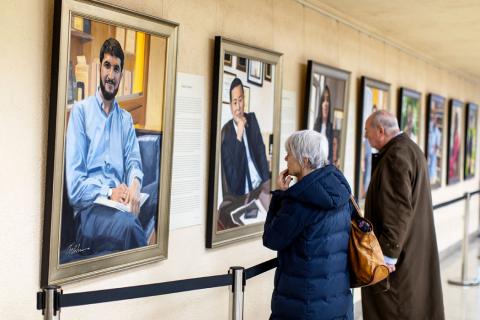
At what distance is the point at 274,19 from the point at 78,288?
10.7 ft

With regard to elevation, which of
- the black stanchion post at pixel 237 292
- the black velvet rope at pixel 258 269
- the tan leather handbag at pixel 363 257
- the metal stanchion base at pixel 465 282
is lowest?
the metal stanchion base at pixel 465 282

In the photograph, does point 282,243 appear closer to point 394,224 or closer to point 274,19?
point 394,224

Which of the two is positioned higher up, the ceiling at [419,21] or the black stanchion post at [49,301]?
the ceiling at [419,21]

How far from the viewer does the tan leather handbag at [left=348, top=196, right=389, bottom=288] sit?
13.1 feet

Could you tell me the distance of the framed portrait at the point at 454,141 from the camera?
13.0 m

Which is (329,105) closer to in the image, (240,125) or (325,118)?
(325,118)

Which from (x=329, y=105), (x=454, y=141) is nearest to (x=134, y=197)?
(x=329, y=105)

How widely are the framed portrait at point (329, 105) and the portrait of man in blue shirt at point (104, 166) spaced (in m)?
2.92

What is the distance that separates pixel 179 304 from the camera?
4957 millimetres

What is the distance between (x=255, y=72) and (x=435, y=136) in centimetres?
722

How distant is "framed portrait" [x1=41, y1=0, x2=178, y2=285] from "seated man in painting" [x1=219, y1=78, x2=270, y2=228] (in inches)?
33.8

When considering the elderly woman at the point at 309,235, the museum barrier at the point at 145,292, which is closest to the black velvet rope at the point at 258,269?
the museum barrier at the point at 145,292

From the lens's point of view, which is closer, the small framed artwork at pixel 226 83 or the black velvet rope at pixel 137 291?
the black velvet rope at pixel 137 291

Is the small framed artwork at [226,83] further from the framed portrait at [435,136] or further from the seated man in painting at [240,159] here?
the framed portrait at [435,136]
